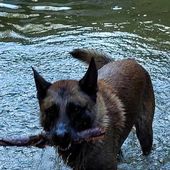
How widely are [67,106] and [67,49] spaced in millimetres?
4918

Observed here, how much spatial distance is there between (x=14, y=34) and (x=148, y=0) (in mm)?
3097

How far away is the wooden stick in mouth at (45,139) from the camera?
5.06 metres

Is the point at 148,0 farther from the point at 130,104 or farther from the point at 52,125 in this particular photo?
the point at 52,125

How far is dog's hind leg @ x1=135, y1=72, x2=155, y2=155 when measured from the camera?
6.46 m

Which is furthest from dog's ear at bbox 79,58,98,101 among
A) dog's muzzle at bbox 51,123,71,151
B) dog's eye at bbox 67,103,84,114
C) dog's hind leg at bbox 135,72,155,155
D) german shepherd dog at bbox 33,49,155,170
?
dog's hind leg at bbox 135,72,155,155

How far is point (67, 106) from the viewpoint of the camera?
16.4ft

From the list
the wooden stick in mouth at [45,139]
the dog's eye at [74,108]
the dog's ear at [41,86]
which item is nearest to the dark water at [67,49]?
the wooden stick in mouth at [45,139]

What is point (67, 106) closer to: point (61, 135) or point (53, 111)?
point (53, 111)

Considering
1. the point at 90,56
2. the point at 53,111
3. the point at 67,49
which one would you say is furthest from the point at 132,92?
the point at 67,49

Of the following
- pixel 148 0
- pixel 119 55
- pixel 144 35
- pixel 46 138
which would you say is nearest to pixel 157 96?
pixel 119 55

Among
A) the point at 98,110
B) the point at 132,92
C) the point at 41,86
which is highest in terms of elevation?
the point at 41,86

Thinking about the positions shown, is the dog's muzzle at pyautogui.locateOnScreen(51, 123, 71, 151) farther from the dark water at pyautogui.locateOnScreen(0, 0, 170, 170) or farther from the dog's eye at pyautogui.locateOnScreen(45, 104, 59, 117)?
the dark water at pyautogui.locateOnScreen(0, 0, 170, 170)

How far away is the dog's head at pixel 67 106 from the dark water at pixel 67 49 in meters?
0.94

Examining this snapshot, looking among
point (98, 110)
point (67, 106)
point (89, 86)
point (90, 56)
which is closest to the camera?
point (67, 106)
